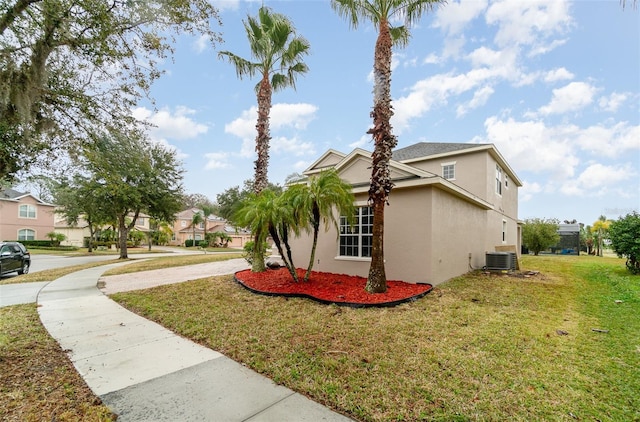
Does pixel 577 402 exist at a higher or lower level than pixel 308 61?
lower

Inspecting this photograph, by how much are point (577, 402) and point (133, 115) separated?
7304 millimetres

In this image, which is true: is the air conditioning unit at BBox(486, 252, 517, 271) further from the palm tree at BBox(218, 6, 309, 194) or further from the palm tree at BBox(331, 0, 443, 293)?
the palm tree at BBox(218, 6, 309, 194)

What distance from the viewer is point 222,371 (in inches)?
143

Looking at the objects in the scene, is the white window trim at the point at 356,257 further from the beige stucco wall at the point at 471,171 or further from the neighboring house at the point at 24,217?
the neighboring house at the point at 24,217

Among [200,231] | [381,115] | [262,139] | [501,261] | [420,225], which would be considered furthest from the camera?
[200,231]

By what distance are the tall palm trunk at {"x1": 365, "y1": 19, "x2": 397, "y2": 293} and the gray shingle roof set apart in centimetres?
895

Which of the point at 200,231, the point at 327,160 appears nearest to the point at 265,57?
the point at 327,160

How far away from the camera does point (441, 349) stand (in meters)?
4.24

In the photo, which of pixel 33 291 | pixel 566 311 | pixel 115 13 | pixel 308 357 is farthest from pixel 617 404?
pixel 33 291

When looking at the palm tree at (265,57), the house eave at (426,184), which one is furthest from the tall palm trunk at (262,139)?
the house eave at (426,184)

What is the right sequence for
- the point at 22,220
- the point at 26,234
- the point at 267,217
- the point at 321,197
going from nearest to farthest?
the point at 321,197, the point at 267,217, the point at 22,220, the point at 26,234

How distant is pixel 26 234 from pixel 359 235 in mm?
42357

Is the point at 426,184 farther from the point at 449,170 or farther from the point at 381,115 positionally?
the point at 449,170

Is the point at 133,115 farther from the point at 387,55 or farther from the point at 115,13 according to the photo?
the point at 387,55
